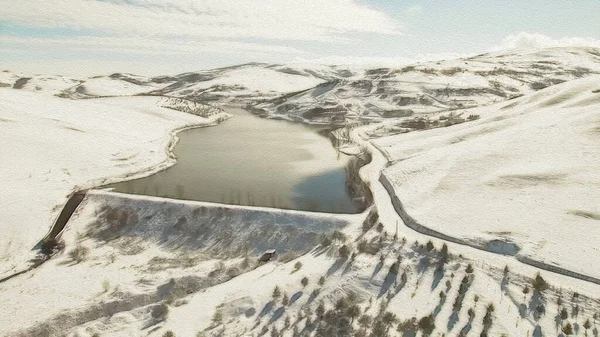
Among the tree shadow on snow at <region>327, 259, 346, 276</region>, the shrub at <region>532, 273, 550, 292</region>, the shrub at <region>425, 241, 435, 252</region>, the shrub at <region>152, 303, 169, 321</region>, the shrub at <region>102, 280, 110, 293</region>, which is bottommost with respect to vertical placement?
the shrub at <region>102, 280, 110, 293</region>

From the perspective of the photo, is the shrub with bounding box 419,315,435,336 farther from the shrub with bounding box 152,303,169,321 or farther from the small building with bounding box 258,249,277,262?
the shrub with bounding box 152,303,169,321

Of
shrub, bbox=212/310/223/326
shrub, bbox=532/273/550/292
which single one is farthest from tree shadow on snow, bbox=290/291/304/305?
shrub, bbox=532/273/550/292

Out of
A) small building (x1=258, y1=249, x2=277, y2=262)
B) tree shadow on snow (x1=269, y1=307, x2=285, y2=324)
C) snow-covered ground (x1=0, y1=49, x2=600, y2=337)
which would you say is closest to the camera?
snow-covered ground (x1=0, y1=49, x2=600, y2=337)

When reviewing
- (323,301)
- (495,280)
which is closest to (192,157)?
(323,301)

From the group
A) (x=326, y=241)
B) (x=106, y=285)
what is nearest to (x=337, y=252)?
(x=326, y=241)

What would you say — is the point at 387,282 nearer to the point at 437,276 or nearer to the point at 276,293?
the point at 437,276

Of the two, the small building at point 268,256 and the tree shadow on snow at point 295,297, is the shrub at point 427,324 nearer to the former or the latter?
the tree shadow on snow at point 295,297
